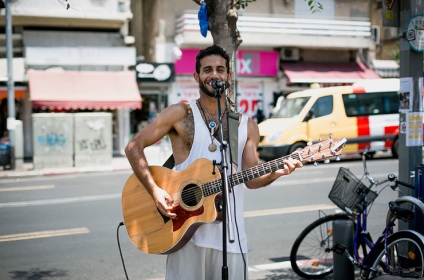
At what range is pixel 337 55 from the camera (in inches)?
1038

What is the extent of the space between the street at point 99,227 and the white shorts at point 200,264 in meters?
2.59

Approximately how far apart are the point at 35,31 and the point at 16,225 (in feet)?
44.6

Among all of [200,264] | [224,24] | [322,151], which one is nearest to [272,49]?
[224,24]

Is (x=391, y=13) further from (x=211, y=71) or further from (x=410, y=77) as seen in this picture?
(x=211, y=71)

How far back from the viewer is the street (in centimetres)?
614

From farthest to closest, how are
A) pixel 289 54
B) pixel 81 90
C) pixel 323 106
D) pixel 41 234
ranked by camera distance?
1. pixel 289 54
2. pixel 81 90
3. pixel 323 106
4. pixel 41 234

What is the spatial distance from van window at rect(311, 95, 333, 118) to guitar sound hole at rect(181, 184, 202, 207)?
44.3ft

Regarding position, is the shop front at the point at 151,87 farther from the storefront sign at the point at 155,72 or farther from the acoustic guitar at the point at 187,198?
the acoustic guitar at the point at 187,198

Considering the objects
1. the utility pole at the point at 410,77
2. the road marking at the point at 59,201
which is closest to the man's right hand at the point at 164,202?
the utility pole at the point at 410,77

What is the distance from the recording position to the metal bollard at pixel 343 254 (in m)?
4.99

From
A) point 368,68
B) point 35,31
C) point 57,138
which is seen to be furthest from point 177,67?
point 368,68

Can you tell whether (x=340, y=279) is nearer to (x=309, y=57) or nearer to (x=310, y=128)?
(x=310, y=128)

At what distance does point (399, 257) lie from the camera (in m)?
4.55

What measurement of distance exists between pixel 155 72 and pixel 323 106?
799cm
